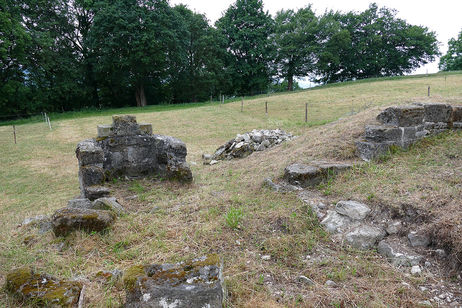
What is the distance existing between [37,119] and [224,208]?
2821 centimetres

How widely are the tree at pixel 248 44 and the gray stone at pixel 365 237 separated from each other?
38492mm

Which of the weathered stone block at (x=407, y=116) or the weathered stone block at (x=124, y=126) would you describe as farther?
the weathered stone block at (x=124, y=126)

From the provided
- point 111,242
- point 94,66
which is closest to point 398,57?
point 94,66

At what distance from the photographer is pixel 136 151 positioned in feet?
21.7

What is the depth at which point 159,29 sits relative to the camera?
29750 mm

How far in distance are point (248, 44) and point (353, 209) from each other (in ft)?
133

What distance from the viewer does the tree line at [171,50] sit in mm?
27812

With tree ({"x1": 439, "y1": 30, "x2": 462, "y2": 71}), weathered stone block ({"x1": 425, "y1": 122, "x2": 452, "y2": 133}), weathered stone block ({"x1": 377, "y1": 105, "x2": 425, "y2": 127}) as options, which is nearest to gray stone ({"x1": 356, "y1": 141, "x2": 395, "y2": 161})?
weathered stone block ({"x1": 377, "y1": 105, "x2": 425, "y2": 127})

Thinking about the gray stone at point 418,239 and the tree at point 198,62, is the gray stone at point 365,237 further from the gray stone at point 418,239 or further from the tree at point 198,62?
the tree at point 198,62

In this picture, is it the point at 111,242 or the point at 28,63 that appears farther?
the point at 28,63

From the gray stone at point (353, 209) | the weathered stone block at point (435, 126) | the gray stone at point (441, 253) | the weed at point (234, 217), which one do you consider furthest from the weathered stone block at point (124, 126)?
Answer: the weathered stone block at point (435, 126)

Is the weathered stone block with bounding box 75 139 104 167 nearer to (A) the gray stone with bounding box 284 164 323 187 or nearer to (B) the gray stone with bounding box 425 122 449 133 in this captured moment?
(A) the gray stone with bounding box 284 164 323 187

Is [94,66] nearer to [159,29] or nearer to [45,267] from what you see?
[159,29]

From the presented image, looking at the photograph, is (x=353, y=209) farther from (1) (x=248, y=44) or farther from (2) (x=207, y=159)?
(1) (x=248, y=44)
